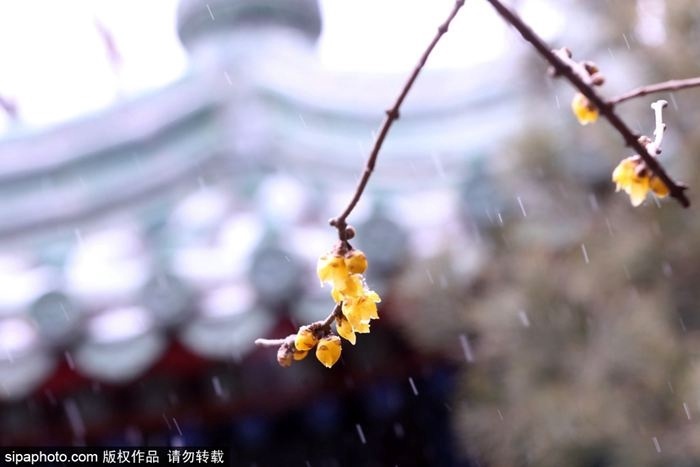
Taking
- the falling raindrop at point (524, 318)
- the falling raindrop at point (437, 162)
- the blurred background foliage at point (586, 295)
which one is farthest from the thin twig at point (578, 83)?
the falling raindrop at point (437, 162)

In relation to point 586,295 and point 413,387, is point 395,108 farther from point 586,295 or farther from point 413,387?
point 413,387

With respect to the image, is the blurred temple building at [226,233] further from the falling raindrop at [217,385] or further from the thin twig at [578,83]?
the thin twig at [578,83]

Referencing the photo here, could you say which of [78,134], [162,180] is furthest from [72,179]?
[162,180]

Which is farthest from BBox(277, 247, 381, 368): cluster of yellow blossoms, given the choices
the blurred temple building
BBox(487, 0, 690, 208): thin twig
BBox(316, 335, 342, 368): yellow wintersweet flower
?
the blurred temple building

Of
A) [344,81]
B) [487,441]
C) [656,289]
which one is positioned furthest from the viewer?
[344,81]

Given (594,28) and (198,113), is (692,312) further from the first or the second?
(198,113)

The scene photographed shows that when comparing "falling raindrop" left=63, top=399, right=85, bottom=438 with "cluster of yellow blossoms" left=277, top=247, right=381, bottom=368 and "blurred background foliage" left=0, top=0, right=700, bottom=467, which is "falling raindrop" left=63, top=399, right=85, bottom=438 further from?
"cluster of yellow blossoms" left=277, top=247, right=381, bottom=368
